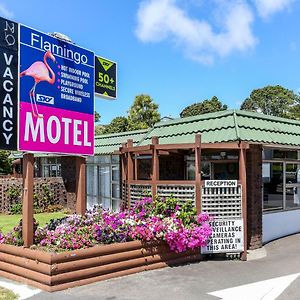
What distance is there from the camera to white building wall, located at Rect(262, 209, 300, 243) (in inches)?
421

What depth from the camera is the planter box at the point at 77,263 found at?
252 inches

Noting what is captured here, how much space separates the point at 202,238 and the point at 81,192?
2.74m

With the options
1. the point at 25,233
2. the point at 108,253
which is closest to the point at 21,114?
the point at 25,233

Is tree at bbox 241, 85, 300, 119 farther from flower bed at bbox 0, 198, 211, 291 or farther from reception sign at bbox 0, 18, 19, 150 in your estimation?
reception sign at bbox 0, 18, 19, 150

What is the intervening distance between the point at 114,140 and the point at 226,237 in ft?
29.8

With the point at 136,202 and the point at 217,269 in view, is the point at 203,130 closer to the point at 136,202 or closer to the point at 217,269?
the point at 136,202

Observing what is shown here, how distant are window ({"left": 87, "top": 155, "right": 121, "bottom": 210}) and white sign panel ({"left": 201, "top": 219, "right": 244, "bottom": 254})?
667 centimetres

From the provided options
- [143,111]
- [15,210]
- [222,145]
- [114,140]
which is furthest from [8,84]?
[143,111]

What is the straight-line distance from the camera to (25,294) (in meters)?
6.15

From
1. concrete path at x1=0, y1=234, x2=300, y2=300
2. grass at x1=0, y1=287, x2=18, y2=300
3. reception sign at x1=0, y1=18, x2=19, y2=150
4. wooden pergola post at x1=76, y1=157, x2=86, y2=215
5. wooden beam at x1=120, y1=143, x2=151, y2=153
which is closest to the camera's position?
grass at x1=0, y1=287, x2=18, y2=300

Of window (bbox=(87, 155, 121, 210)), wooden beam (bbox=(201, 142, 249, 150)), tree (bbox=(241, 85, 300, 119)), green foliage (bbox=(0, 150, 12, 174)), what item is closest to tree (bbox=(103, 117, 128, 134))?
green foliage (bbox=(0, 150, 12, 174))

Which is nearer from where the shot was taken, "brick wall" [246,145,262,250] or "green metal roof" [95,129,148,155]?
"brick wall" [246,145,262,250]

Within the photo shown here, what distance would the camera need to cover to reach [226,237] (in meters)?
8.75

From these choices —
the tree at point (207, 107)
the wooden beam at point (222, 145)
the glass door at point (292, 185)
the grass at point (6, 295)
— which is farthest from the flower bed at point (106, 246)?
the tree at point (207, 107)
